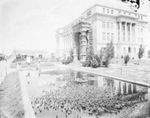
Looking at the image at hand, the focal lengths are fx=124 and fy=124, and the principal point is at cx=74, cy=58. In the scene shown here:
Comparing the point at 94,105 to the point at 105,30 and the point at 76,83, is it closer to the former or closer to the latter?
the point at 76,83

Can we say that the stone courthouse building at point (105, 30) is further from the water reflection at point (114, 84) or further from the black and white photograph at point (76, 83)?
the water reflection at point (114, 84)

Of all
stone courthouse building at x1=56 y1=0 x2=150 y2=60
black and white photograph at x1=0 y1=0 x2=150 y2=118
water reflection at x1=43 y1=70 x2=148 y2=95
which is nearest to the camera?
black and white photograph at x1=0 y1=0 x2=150 y2=118

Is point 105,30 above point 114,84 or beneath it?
above

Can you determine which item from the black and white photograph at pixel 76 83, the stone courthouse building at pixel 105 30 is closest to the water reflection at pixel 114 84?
the black and white photograph at pixel 76 83

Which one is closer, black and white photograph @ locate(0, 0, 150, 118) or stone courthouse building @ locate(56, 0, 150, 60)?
black and white photograph @ locate(0, 0, 150, 118)

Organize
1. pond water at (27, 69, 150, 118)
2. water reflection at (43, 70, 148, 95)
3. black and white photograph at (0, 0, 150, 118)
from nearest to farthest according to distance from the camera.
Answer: pond water at (27, 69, 150, 118) → black and white photograph at (0, 0, 150, 118) → water reflection at (43, 70, 148, 95)

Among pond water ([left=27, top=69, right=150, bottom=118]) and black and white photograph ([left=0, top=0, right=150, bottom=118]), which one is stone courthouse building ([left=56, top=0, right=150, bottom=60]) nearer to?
black and white photograph ([left=0, top=0, right=150, bottom=118])

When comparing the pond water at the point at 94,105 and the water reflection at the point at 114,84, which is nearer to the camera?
the pond water at the point at 94,105

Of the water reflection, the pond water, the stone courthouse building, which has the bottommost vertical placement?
the water reflection

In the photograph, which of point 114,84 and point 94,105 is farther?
point 114,84

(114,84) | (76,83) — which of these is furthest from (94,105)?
(76,83)

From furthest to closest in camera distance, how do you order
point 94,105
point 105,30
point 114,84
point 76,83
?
point 105,30 < point 76,83 < point 114,84 < point 94,105

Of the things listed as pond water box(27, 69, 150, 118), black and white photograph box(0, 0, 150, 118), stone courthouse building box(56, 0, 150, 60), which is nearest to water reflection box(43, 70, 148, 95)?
black and white photograph box(0, 0, 150, 118)
